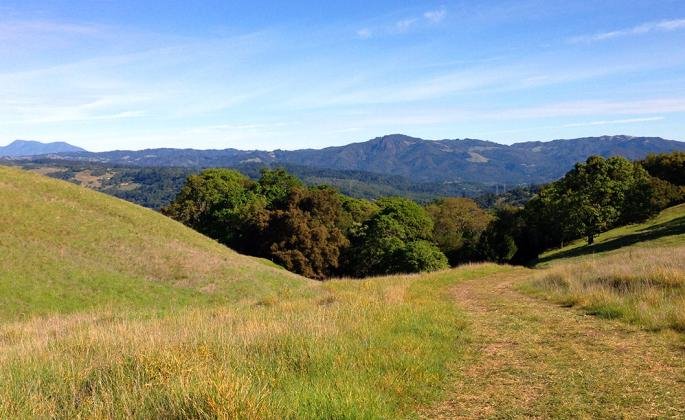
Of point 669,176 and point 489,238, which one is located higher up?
point 669,176

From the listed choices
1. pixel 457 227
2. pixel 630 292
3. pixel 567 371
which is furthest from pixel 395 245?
pixel 567 371

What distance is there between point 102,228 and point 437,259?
38216 mm

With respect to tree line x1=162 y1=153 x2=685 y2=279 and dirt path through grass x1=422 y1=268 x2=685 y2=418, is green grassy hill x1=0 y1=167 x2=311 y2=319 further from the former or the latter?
tree line x1=162 y1=153 x2=685 y2=279

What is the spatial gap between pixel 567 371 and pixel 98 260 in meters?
27.2

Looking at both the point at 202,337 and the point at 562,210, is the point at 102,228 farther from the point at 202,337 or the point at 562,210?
the point at 562,210

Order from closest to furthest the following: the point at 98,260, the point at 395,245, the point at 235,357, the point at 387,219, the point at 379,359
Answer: the point at 235,357 → the point at 379,359 → the point at 98,260 → the point at 395,245 → the point at 387,219

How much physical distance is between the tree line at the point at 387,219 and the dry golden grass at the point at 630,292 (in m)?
36.6

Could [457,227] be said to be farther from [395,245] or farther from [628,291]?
[628,291]

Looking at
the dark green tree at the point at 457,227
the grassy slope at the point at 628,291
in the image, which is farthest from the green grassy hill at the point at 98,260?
the dark green tree at the point at 457,227

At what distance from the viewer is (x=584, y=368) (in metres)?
7.84

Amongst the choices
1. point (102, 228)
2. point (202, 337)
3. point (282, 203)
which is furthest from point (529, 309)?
point (282, 203)

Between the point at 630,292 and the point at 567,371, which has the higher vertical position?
A: the point at 567,371

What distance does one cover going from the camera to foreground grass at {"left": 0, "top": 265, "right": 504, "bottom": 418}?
535 cm

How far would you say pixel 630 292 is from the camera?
1388 centimetres
